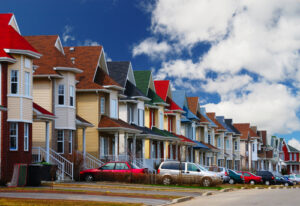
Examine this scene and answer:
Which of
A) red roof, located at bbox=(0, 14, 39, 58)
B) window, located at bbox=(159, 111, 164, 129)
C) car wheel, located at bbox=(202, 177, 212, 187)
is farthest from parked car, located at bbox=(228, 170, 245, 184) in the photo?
red roof, located at bbox=(0, 14, 39, 58)

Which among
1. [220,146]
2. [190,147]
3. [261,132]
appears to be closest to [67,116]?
[190,147]

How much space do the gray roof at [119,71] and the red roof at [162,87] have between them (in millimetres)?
10910

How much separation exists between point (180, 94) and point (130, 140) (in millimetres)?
18338

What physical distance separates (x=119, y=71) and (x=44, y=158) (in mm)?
16922

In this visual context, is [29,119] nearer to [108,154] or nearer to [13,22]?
[13,22]

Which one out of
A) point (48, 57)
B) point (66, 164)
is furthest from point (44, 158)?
point (48, 57)

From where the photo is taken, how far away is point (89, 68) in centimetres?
4459

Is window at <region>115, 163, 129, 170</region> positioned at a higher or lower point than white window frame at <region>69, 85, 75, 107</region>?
lower

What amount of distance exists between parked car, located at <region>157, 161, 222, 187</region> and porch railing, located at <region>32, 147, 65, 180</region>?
6695 mm

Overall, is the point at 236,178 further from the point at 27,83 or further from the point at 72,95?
the point at 27,83

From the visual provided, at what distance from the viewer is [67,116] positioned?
3825cm

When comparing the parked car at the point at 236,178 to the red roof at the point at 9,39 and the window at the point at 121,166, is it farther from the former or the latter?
the red roof at the point at 9,39

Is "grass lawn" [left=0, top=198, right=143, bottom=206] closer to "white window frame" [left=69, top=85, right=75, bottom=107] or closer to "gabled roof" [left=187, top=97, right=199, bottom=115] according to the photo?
"white window frame" [left=69, top=85, right=75, bottom=107]

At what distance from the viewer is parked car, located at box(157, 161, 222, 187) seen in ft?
119
